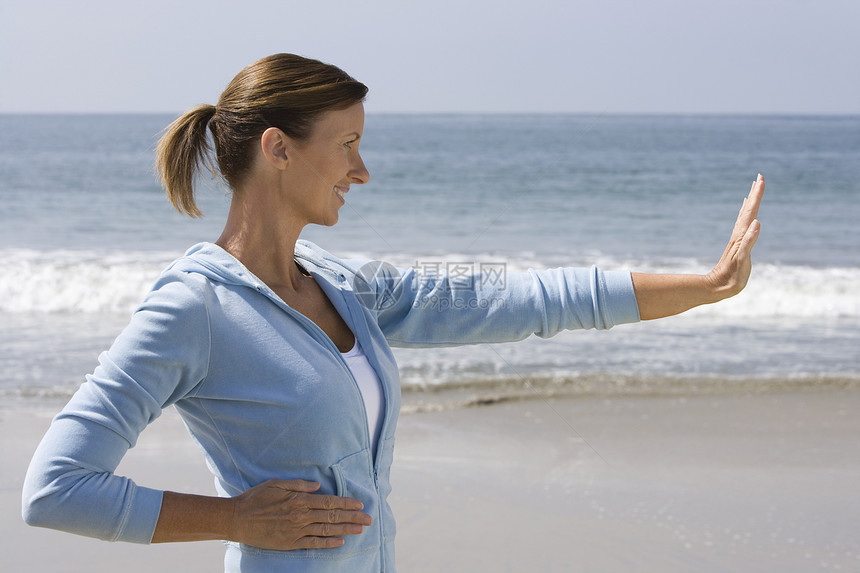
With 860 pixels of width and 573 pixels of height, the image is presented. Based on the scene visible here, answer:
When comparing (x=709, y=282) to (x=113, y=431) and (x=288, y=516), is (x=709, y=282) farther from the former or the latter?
(x=113, y=431)

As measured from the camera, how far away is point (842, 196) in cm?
1688

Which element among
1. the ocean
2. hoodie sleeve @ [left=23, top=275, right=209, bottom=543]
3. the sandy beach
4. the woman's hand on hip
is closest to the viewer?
hoodie sleeve @ [left=23, top=275, right=209, bottom=543]

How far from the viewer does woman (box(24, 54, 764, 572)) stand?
106 centimetres

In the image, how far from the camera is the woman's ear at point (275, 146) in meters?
1.28

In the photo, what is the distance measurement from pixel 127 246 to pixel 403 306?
34.1 ft

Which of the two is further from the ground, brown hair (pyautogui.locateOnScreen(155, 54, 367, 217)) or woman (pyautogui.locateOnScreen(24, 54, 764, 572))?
brown hair (pyautogui.locateOnScreen(155, 54, 367, 217))

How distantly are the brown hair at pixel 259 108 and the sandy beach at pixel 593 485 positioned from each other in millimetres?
2160

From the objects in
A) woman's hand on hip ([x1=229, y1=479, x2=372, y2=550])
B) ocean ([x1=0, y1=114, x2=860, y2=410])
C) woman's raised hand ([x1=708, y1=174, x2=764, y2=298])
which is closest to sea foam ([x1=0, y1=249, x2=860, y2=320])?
ocean ([x1=0, y1=114, x2=860, y2=410])

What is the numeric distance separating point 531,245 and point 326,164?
404 inches
